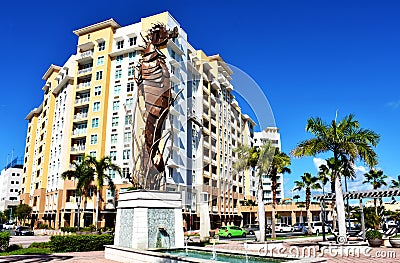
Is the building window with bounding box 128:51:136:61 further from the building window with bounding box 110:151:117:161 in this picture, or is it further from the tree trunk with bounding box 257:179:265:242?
the tree trunk with bounding box 257:179:265:242

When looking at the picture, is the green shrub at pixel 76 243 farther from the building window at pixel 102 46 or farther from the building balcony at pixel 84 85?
the building window at pixel 102 46

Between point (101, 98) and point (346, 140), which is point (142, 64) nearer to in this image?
point (346, 140)

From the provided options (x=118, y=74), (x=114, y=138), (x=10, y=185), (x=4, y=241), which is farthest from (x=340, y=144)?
(x=10, y=185)

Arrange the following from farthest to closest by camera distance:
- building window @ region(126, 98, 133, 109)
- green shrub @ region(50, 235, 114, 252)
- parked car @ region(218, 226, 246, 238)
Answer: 1. building window @ region(126, 98, 133, 109)
2. parked car @ region(218, 226, 246, 238)
3. green shrub @ region(50, 235, 114, 252)

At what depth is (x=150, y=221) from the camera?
1825cm

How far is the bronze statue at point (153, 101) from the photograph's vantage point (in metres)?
20.1

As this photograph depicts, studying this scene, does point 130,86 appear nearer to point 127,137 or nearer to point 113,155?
point 127,137

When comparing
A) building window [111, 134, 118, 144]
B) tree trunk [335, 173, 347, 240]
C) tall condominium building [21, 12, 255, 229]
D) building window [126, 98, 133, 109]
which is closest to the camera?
tree trunk [335, 173, 347, 240]

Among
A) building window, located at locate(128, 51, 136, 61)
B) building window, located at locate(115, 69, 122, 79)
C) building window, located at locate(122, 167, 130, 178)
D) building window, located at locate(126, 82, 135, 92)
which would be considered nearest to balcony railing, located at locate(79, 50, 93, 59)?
building window, located at locate(115, 69, 122, 79)

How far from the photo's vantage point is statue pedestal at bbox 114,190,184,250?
17984 millimetres

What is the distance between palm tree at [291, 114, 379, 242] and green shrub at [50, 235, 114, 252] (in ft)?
46.9

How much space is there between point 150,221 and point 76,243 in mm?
7790

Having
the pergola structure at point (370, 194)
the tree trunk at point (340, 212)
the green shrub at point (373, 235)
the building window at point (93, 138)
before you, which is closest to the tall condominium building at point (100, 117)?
the building window at point (93, 138)

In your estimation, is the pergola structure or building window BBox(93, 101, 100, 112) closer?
the pergola structure
